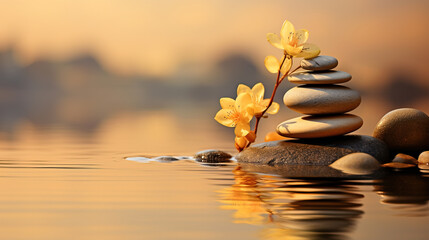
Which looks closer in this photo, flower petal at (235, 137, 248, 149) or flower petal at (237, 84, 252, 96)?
flower petal at (237, 84, 252, 96)

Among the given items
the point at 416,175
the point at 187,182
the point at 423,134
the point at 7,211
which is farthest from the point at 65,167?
the point at 423,134

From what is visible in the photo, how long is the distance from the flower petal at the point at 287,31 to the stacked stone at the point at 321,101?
0.33 meters

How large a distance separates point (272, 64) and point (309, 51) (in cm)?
43

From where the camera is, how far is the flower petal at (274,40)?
22.7 ft

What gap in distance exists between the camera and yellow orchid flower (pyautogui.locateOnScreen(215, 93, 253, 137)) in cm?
694

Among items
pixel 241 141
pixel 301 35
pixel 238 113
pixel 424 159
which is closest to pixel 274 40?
pixel 301 35

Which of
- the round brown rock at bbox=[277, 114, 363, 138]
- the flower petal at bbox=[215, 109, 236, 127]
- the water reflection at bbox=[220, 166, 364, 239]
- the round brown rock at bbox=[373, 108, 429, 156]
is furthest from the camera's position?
the round brown rock at bbox=[373, 108, 429, 156]

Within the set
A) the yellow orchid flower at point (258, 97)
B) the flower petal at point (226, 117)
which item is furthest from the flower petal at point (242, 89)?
the flower petal at point (226, 117)

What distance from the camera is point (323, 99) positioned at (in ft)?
22.5

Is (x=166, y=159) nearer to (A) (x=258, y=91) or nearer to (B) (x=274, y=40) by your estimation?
(A) (x=258, y=91)

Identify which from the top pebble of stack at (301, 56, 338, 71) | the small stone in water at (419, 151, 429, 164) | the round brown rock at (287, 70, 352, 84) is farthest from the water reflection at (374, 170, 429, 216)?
the top pebble of stack at (301, 56, 338, 71)

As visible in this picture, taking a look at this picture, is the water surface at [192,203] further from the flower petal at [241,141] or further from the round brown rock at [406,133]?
the round brown rock at [406,133]

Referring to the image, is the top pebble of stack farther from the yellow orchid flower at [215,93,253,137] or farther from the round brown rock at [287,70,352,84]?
the yellow orchid flower at [215,93,253,137]

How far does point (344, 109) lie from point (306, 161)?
80 centimetres
